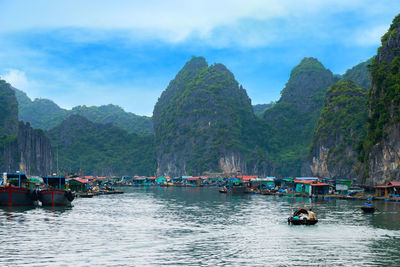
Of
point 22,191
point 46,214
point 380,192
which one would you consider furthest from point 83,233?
point 380,192

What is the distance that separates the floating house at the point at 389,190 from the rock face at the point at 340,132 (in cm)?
6125

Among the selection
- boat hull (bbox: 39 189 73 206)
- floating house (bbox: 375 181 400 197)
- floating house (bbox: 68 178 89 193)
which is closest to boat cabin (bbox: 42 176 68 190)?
boat hull (bbox: 39 189 73 206)

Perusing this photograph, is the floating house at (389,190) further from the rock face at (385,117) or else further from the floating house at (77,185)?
the floating house at (77,185)

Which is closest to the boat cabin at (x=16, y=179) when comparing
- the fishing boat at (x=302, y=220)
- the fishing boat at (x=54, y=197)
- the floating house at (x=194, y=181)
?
the fishing boat at (x=54, y=197)

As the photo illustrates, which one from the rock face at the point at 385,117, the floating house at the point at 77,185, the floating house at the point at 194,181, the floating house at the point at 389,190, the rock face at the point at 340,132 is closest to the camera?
the floating house at the point at 389,190

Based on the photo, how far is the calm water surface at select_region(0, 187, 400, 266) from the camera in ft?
82.2

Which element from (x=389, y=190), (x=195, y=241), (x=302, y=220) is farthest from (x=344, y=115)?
(x=195, y=241)

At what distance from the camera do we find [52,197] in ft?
191

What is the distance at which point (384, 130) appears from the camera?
3398 inches

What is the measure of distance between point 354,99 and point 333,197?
251ft

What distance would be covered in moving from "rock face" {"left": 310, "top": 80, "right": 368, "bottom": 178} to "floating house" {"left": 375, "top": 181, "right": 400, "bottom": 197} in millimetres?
61249

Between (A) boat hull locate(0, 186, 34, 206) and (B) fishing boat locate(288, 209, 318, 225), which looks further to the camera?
(A) boat hull locate(0, 186, 34, 206)

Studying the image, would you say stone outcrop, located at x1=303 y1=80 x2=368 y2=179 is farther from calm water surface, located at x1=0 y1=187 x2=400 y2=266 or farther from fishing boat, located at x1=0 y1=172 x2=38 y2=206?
fishing boat, located at x1=0 y1=172 x2=38 y2=206

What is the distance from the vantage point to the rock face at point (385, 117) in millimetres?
81938
